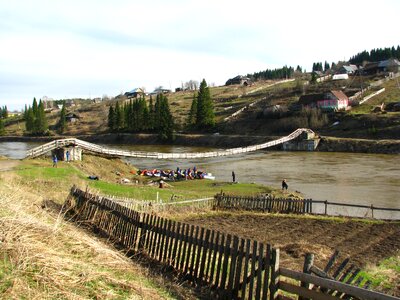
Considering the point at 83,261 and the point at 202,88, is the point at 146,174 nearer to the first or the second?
the point at 83,261

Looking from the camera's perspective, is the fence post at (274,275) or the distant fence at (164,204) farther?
the distant fence at (164,204)

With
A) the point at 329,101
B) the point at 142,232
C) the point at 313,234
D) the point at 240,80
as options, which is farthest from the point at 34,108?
the point at 142,232

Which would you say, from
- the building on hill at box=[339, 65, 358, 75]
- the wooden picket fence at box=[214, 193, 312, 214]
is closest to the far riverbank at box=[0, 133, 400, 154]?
the wooden picket fence at box=[214, 193, 312, 214]

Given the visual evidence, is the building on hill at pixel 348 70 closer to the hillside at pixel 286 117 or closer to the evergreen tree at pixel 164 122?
the hillside at pixel 286 117

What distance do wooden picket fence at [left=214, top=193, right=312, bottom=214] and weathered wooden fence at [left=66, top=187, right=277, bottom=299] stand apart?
9242mm

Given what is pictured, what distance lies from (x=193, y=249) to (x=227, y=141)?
75218 mm

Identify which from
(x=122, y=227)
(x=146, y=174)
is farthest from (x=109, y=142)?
(x=122, y=227)

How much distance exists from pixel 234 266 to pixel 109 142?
96.6 m

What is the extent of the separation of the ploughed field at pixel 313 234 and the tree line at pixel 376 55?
16347cm

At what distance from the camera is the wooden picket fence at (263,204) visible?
21.7 metres

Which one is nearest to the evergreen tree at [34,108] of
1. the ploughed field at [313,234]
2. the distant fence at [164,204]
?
the distant fence at [164,204]

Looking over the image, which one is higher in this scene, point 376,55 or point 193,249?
point 376,55

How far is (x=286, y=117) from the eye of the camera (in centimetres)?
9412

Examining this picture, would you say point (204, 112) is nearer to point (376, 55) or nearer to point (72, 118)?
point (72, 118)
